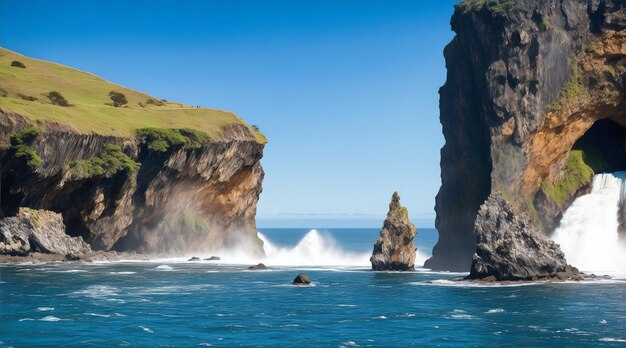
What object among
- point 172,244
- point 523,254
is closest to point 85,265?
point 172,244

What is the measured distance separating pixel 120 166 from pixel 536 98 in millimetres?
79624

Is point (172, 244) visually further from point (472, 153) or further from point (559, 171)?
point (559, 171)

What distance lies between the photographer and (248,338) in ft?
220

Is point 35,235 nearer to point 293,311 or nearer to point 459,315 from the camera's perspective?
point 293,311

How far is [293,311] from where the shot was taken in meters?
84.6

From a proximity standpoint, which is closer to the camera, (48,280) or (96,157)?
(48,280)

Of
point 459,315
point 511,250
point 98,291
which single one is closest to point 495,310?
point 459,315

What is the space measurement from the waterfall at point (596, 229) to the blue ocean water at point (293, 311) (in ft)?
105

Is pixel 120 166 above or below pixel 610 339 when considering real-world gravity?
above

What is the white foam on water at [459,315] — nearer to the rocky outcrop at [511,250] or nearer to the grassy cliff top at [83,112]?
the rocky outcrop at [511,250]

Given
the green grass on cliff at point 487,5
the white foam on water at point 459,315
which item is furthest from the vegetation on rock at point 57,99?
the white foam on water at point 459,315

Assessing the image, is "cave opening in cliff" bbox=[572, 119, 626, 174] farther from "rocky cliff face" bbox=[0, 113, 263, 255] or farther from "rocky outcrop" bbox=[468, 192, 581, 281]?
"rocky cliff face" bbox=[0, 113, 263, 255]

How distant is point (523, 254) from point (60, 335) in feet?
224

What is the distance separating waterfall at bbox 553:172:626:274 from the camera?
150m
